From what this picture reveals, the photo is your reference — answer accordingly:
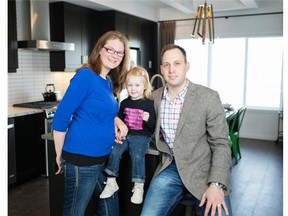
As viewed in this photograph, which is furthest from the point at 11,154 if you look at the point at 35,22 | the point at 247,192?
the point at 247,192

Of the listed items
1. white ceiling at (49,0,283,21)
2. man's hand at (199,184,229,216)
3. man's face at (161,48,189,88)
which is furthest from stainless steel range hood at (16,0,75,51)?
man's hand at (199,184,229,216)

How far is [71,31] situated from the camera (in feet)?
16.2

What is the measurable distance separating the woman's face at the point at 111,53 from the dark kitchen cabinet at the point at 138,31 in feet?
12.5

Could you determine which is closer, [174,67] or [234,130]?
[174,67]

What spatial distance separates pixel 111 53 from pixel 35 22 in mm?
3081

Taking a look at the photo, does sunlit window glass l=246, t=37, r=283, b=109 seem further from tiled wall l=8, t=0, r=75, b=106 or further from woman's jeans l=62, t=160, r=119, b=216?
woman's jeans l=62, t=160, r=119, b=216

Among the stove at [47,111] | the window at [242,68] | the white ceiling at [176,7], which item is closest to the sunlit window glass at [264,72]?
the window at [242,68]

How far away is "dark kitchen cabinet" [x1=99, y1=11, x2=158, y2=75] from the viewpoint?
18.0 feet

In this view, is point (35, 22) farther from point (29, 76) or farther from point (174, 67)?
point (174, 67)

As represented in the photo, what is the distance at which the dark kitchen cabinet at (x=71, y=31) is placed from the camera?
4.80 meters

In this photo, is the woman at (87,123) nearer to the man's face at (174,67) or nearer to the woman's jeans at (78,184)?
the woman's jeans at (78,184)

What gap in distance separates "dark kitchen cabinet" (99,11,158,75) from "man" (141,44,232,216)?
12.6 ft

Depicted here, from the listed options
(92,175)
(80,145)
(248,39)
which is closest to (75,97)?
(80,145)

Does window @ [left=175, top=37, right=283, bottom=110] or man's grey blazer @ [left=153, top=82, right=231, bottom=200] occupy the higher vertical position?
window @ [left=175, top=37, right=283, bottom=110]
